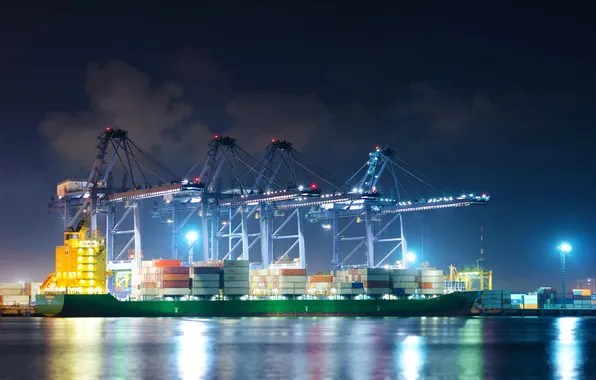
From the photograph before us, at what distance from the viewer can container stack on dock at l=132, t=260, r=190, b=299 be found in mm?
95000

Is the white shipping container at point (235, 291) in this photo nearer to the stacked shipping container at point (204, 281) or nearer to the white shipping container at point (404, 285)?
the stacked shipping container at point (204, 281)

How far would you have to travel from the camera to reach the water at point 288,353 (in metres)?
44.6

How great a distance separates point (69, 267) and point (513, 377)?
59422 millimetres

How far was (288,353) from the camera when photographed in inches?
2165

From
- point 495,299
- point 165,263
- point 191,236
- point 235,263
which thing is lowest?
point 495,299

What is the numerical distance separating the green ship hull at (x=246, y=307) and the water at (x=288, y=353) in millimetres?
12488

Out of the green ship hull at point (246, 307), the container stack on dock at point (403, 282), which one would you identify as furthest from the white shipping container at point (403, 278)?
the green ship hull at point (246, 307)

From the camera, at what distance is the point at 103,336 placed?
223ft

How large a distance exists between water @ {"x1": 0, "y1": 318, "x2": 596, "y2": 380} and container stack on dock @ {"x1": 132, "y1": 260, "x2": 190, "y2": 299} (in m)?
12.4

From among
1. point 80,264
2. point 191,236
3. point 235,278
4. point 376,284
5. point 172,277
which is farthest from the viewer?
point 191,236

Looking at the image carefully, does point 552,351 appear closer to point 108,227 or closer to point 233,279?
point 233,279

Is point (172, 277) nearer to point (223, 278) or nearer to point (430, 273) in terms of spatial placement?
point (223, 278)

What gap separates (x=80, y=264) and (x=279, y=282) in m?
20.5

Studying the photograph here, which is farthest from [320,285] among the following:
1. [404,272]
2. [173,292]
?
[173,292]
